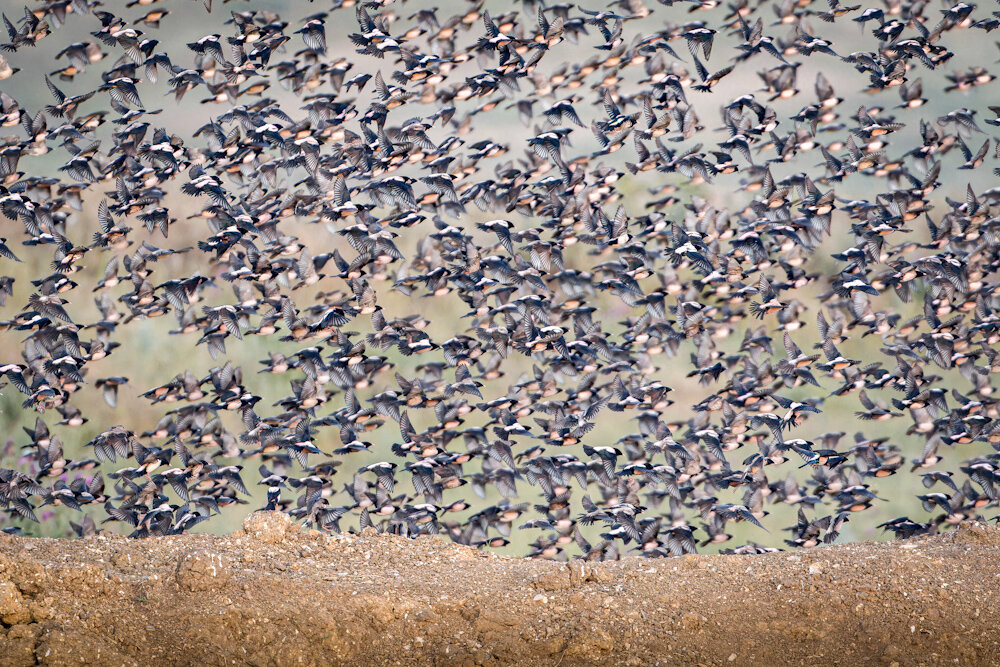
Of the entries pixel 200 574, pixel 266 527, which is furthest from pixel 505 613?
pixel 266 527

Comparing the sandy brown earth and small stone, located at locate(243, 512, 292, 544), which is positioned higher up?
small stone, located at locate(243, 512, 292, 544)

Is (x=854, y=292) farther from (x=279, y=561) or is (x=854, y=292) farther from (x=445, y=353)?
(x=279, y=561)

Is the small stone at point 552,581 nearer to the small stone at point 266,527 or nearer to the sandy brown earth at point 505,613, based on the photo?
the sandy brown earth at point 505,613

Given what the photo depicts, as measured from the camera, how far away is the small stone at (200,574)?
21.7 feet

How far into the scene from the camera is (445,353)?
10.7 m

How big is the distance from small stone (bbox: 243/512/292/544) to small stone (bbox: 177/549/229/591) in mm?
1376

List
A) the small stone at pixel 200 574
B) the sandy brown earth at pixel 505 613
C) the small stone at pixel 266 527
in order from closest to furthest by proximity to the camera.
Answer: the sandy brown earth at pixel 505 613
the small stone at pixel 200 574
the small stone at pixel 266 527

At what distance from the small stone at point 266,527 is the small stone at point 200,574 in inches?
54.2

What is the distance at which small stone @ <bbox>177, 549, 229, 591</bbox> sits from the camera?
6.61 meters

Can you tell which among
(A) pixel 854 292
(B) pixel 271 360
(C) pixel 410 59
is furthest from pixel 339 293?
(A) pixel 854 292

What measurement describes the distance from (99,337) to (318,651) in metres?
6.23

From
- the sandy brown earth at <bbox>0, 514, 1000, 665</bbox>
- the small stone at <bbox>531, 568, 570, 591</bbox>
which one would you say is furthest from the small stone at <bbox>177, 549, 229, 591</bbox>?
the small stone at <bbox>531, 568, 570, 591</bbox>

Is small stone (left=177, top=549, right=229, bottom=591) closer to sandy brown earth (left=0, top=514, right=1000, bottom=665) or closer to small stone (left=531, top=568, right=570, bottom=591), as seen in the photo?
sandy brown earth (left=0, top=514, right=1000, bottom=665)

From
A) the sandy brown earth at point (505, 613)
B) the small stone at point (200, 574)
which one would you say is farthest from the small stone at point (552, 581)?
the small stone at point (200, 574)
